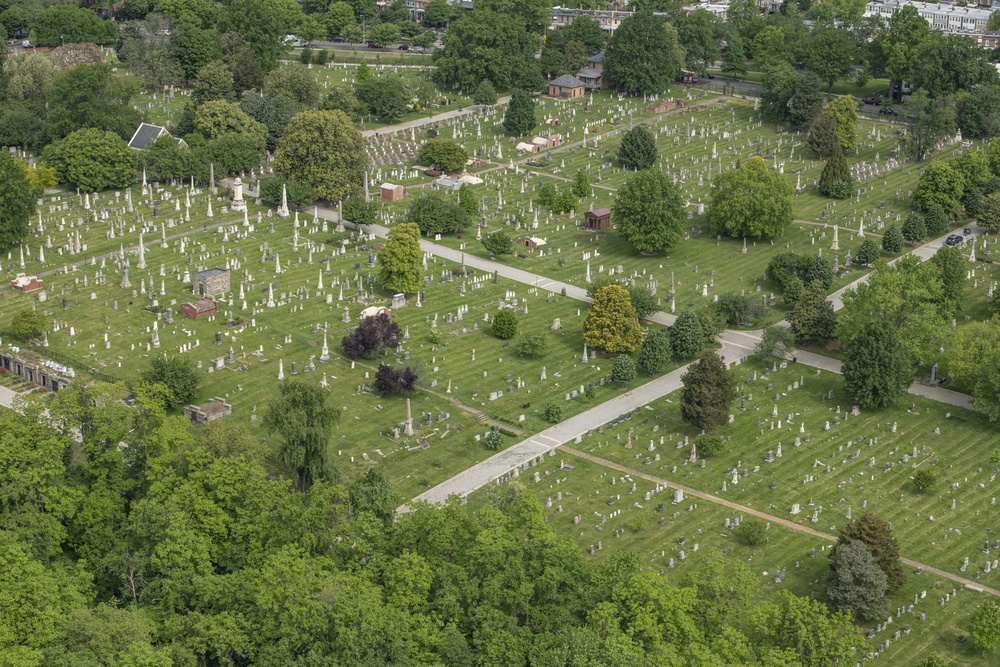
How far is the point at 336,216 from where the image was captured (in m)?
127

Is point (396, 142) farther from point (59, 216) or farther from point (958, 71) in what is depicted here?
point (958, 71)

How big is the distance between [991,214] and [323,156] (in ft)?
208

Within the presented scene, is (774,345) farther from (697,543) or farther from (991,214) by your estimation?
(991,214)

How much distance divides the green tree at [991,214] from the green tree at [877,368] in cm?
4125

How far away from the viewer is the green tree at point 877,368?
3484 inches

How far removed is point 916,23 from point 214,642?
142 meters

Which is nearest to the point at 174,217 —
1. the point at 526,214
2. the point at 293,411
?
the point at 526,214

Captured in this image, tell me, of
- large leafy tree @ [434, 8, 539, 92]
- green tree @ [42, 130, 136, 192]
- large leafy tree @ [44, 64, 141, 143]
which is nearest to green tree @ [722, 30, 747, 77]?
large leafy tree @ [434, 8, 539, 92]

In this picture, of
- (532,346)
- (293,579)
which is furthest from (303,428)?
(532,346)

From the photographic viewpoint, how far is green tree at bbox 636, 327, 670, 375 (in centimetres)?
9394

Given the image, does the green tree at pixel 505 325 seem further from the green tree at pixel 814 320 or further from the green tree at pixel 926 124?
the green tree at pixel 926 124

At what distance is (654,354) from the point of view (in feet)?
308

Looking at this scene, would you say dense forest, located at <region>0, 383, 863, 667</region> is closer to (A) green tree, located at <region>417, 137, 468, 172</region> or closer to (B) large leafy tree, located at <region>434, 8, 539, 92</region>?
(A) green tree, located at <region>417, 137, 468, 172</region>

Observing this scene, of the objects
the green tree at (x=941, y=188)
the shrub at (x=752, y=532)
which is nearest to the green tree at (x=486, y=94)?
the green tree at (x=941, y=188)
